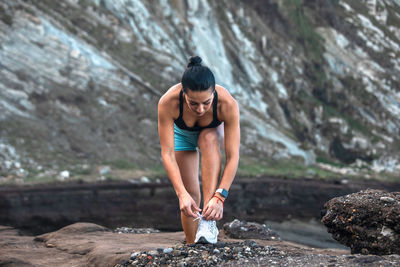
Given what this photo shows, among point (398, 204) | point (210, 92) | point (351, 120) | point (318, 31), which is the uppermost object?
point (318, 31)

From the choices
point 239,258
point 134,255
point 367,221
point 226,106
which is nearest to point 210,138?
point 226,106

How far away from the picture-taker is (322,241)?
43.9ft

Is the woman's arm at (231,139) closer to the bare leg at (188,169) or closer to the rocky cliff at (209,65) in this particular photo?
the bare leg at (188,169)

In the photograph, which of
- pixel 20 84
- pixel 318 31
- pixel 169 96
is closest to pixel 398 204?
pixel 169 96

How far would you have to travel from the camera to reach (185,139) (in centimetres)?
608

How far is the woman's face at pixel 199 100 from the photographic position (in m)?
5.05

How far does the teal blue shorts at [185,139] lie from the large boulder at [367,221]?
5.51 feet

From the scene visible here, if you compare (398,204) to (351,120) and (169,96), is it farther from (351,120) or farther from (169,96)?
(351,120)

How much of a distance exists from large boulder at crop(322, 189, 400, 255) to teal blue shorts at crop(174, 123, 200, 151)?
5.51ft

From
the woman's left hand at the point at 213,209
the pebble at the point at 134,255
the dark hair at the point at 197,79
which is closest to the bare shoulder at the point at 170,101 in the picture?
the dark hair at the point at 197,79

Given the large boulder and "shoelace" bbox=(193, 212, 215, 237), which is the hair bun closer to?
"shoelace" bbox=(193, 212, 215, 237)

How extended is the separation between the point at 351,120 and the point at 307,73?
4.39m

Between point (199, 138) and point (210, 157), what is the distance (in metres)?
0.27

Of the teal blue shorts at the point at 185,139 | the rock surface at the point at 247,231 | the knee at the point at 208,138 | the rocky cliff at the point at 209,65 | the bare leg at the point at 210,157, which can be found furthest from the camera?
the rocky cliff at the point at 209,65
